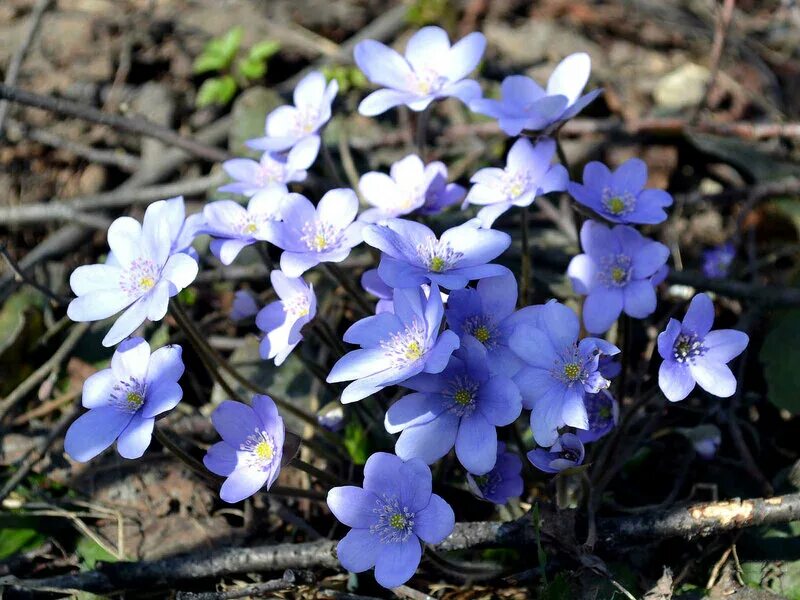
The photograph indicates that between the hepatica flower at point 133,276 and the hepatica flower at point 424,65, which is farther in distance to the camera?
the hepatica flower at point 424,65

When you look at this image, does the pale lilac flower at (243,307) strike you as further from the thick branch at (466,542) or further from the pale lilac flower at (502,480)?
the pale lilac flower at (502,480)

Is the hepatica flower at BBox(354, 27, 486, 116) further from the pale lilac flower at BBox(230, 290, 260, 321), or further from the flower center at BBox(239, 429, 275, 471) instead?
the flower center at BBox(239, 429, 275, 471)

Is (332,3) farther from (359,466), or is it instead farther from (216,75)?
(359,466)

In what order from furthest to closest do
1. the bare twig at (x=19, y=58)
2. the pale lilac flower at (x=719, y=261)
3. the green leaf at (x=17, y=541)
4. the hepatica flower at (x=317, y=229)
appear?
the bare twig at (x=19, y=58) < the pale lilac flower at (x=719, y=261) < the green leaf at (x=17, y=541) < the hepatica flower at (x=317, y=229)

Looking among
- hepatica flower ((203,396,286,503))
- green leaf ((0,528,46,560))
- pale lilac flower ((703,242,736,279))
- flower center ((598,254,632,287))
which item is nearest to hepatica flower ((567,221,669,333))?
flower center ((598,254,632,287))

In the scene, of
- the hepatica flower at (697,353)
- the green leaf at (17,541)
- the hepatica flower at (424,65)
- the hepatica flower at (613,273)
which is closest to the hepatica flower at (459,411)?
the hepatica flower at (697,353)

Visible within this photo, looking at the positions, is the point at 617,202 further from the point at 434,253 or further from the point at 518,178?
the point at 434,253

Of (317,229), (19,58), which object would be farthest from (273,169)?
(19,58)

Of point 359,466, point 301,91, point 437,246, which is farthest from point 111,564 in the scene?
point 301,91
